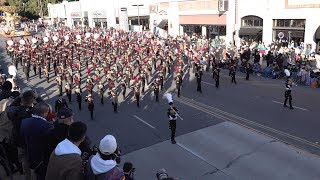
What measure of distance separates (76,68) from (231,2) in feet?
61.1

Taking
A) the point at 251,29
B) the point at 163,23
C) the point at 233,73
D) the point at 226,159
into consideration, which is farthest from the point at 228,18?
the point at 226,159

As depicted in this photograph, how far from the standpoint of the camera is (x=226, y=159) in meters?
11.5

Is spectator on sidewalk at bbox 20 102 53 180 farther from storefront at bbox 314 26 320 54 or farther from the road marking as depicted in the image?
storefront at bbox 314 26 320 54

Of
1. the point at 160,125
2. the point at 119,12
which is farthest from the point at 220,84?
the point at 119,12

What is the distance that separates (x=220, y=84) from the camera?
22938 millimetres

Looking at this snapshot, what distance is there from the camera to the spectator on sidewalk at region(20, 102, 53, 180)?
16.7 feet

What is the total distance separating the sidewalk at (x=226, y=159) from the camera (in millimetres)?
10469

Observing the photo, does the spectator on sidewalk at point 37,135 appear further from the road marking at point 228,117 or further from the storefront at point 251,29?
the storefront at point 251,29

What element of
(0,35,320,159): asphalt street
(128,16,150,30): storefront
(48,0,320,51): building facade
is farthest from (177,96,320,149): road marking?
(128,16,150,30): storefront

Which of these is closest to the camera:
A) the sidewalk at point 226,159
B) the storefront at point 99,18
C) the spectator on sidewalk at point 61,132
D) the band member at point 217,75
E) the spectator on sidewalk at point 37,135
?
the spectator on sidewalk at point 61,132

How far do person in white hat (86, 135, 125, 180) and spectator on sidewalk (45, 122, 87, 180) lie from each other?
0.16 m

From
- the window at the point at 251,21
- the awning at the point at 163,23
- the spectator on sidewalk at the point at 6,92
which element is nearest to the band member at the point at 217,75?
the spectator on sidewalk at the point at 6,92

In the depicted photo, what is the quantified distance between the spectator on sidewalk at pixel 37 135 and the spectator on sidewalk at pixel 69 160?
2.76 feet

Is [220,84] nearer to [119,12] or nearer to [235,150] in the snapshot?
[235,150]
